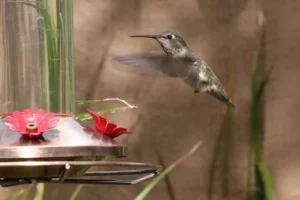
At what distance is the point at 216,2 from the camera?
114 inches

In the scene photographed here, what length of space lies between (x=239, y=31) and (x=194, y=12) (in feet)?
0.77

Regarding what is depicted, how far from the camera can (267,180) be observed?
8.44 ft

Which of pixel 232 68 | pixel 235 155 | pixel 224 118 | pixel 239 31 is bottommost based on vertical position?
pixel 235 155

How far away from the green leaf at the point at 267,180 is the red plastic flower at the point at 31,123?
1484 mm

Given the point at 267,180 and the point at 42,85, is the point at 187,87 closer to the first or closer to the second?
the point at 267,180

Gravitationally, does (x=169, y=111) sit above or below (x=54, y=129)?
below

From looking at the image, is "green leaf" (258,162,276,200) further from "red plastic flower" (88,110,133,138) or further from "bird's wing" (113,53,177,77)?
"red plastic flower" (88,110,133,138)

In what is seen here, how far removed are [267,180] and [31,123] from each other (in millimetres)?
1612

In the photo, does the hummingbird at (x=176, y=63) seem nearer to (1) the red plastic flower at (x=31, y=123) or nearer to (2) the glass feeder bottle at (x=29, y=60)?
(2) the glass feeder bottle at (x=29, y=60)

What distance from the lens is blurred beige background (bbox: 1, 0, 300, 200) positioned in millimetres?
2801

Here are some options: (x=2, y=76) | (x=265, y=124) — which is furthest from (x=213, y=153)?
(x=2, y=76)

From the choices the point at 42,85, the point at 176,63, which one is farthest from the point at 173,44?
the point at 42,85

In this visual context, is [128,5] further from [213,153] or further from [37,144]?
[37,144]

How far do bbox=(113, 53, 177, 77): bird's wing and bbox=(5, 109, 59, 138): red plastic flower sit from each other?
104 centimetres
